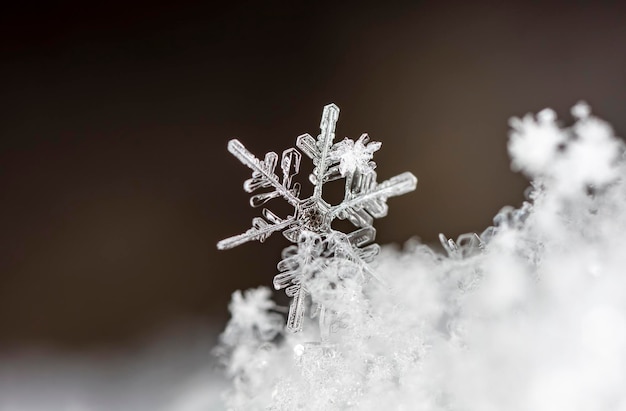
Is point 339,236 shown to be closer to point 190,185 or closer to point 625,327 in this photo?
point 625,327

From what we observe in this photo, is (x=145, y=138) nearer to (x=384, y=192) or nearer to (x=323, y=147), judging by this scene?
(x=323, y=147)

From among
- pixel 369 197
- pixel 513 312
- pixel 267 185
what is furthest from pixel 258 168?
pixel 513 312

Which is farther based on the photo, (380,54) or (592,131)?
(380,54)

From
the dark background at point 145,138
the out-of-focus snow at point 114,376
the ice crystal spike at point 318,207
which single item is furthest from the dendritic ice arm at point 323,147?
the out-of-focus snow at point 114,376

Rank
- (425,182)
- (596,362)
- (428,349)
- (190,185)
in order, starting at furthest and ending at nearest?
(190,185), (425,182), (428,349), (596,362)

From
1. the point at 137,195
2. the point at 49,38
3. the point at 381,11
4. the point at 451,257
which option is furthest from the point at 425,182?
the point at 49,38

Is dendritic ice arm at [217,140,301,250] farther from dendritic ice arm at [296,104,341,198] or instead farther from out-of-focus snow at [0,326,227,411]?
out-of-focus snow at [0,326,227,411]

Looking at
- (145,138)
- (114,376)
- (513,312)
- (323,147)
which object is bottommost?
(513,312)

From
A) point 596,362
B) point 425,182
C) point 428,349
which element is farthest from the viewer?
point 425,182
